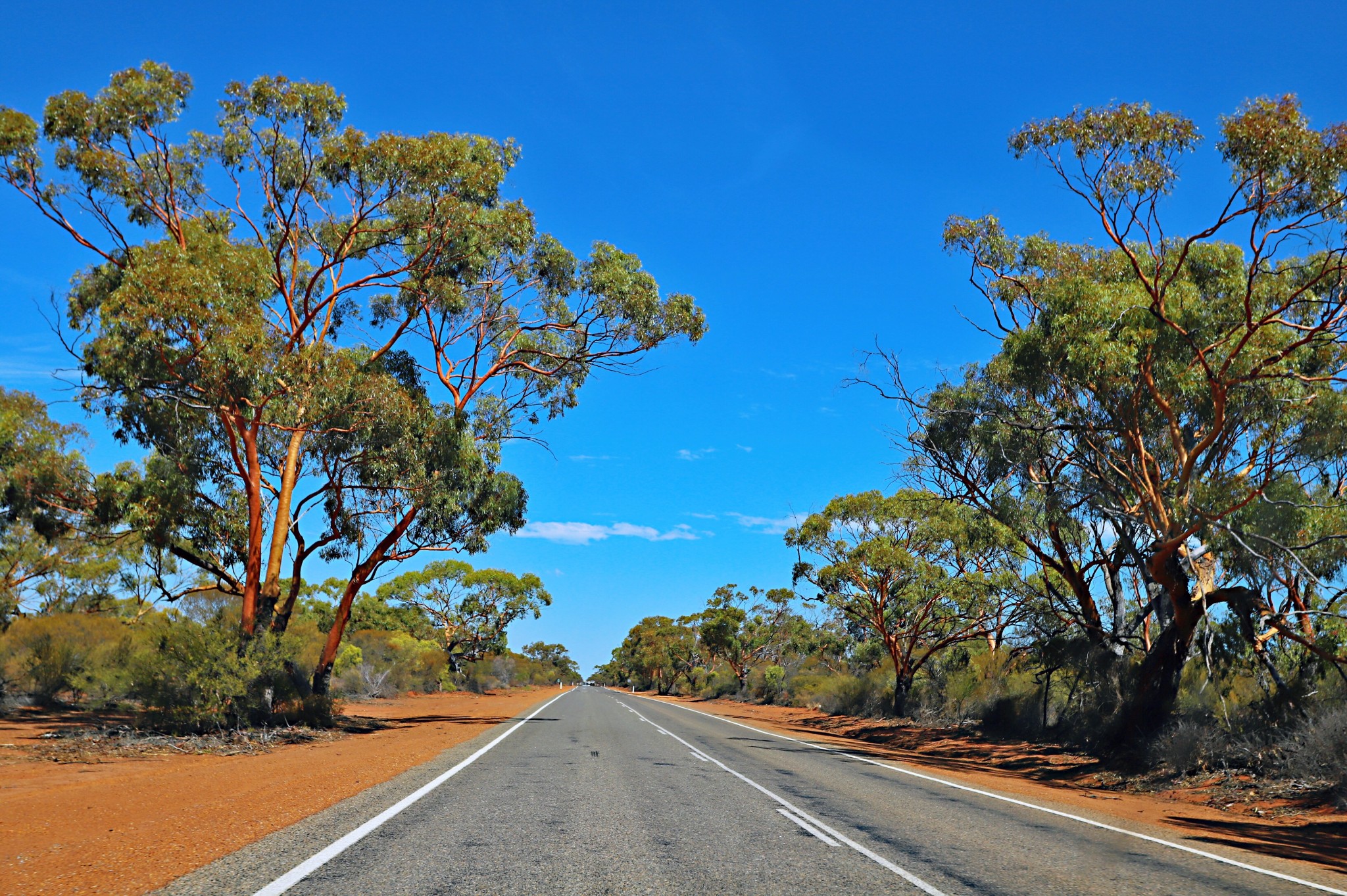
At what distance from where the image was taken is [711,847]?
6.88 metres

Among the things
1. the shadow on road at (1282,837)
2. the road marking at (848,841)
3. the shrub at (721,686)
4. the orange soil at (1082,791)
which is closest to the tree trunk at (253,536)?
the road marking at (848,841)

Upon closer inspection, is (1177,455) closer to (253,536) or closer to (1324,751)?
(1324,751)

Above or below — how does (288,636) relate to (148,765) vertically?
above

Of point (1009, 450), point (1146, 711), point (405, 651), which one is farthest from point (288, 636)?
point (405, 651)

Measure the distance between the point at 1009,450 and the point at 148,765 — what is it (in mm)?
16872

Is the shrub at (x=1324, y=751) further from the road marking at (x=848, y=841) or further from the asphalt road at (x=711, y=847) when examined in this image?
the road marking at (x=848, y=841)

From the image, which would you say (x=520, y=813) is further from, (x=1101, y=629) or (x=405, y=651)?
(x=405, y=651)

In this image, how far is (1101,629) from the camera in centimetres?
1831

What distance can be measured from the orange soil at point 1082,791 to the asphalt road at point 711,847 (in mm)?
1110

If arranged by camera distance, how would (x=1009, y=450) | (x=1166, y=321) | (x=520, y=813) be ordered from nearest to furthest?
(x=520, y=813) → (x=1166, y=321) → (x=1009, y=450)

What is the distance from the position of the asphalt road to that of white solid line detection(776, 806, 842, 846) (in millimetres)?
31

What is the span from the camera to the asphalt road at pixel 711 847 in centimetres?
555

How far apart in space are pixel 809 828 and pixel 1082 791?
795cm

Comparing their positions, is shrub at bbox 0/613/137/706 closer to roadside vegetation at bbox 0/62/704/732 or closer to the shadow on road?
roadside vegetation at bbox 0/62/704/732
